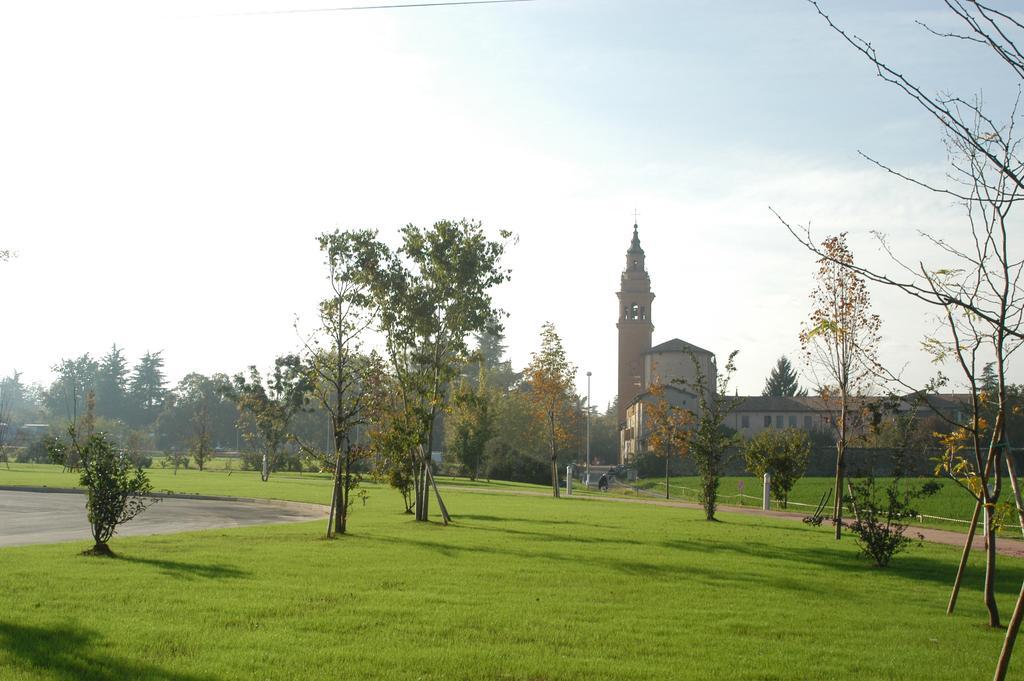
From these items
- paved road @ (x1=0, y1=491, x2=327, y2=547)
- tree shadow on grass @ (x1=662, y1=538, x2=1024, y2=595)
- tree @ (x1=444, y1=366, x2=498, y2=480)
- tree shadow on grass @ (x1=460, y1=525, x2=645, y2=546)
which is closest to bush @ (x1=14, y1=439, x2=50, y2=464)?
tree @ (x1=444, y1=366, x2=498, y2=480)

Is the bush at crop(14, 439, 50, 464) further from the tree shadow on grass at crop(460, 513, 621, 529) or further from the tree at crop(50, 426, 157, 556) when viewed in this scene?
the tree at crop(50, 426, 157, 556)

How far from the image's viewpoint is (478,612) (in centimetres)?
1011

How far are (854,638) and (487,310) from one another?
1731 centimetres

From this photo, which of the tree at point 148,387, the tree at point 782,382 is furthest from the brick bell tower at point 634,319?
the tree at point 148,387

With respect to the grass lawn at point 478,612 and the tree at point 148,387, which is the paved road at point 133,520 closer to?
the grass lawn at point 478,612

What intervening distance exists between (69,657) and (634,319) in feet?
310

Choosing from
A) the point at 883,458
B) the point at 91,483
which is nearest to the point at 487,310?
the point at 91,483

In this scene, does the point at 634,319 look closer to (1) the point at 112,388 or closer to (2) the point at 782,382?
(2) the point at 782,382

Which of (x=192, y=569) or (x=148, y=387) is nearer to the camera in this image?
(x=192, y=569)

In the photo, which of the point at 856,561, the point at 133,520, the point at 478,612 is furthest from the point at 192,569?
the point at 133,520

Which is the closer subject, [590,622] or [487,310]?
[590,622]

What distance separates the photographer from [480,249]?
82.7ft

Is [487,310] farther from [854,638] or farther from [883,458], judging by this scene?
[883,458]

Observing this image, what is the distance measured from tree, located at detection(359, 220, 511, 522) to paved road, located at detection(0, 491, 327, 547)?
16.2 feet
